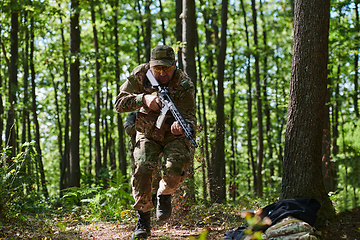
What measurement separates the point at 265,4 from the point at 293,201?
50.1 ft

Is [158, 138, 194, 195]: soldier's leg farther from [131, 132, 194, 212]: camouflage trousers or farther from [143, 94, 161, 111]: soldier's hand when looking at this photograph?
[143, 94, 161, 111]: soldier's hand

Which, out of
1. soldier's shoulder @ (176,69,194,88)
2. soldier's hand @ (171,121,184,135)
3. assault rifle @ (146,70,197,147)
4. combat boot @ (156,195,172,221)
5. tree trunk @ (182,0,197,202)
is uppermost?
tree trunk @ (182,0,197,202)

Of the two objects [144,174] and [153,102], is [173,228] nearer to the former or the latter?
[144,174]

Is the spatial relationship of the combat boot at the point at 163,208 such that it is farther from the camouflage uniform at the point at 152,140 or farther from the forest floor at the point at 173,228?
the forest floor at the point at 173,228

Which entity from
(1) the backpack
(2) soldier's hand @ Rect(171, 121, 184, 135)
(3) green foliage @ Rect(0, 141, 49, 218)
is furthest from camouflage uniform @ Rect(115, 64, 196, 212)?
(3) green foliage @ Rect(0, 141, 49, 218)

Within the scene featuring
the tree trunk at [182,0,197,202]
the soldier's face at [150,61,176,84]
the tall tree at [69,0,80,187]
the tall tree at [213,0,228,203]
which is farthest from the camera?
the tall tree at [69,0,80,187]

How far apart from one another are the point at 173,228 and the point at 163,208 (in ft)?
3.01

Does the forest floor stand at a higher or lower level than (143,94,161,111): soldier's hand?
lower

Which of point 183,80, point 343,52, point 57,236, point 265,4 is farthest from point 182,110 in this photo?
point 265,4

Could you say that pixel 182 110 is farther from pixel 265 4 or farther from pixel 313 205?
pixel 265 4

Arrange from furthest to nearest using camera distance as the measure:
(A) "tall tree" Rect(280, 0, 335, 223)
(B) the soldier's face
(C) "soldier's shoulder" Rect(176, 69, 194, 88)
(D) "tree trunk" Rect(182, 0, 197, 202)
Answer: (D) "tree trunk" Rect(182, 0, 197, 202) → (C) "soldier's shoulder" Rect(176, 69, 194, 88) → (B) the soldier's face → (A) "tall tree" Rect(280, 0, 335, 223)

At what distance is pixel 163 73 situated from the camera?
14.4ft

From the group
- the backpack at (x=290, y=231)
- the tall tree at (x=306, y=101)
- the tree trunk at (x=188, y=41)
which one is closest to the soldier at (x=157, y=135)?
the tall tree at (x=306, y=101)

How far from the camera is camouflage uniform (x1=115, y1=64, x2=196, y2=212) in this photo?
4.16m
